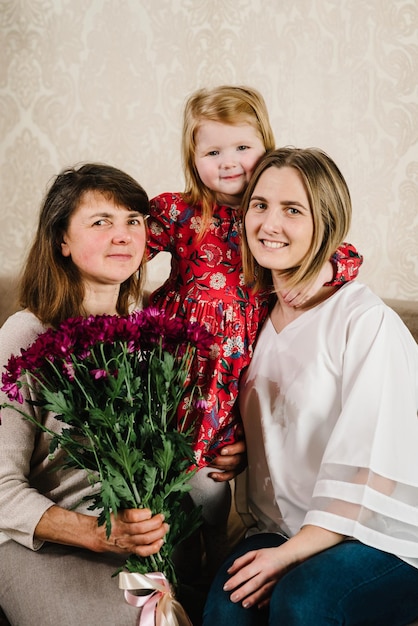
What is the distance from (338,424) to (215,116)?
87 centimetres

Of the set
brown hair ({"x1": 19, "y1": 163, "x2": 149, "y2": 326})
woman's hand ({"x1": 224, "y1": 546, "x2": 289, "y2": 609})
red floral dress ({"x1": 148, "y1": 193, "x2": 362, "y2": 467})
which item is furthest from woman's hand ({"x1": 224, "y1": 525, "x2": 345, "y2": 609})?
brown hair ({"x1": 19, "y1": 163, "x2": 149, "y2": 326})

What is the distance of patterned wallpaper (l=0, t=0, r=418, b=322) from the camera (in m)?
2.74

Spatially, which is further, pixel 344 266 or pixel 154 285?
pixel 154 285

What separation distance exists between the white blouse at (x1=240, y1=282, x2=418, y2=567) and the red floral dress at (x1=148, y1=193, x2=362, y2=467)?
0.19 ft

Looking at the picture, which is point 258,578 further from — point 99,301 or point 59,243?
point 59,243

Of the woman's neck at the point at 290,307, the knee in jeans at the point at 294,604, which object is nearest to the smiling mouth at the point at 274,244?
the woman's neck at the point at 290,307

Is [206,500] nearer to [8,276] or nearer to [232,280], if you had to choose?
[232,280]

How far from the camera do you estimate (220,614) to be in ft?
4.82

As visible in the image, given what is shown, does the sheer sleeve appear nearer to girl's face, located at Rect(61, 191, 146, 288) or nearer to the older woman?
the older woman

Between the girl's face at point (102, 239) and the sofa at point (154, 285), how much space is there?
47 cm

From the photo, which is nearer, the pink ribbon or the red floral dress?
the pink ribbon

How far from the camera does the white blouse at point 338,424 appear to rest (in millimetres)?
1464

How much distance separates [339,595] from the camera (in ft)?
4.48

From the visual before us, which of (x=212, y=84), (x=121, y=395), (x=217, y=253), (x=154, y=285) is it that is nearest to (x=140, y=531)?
(x=121, y=395)
